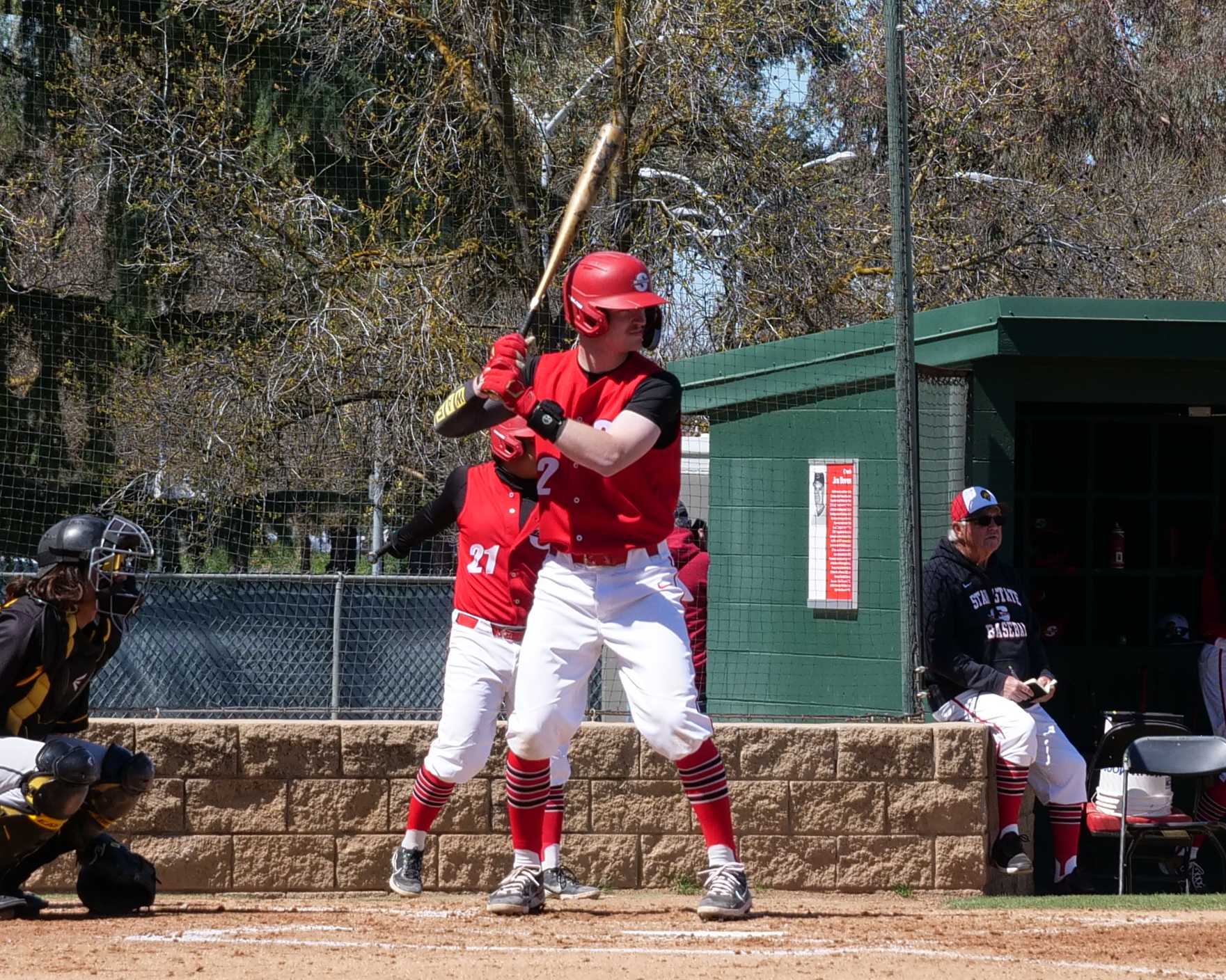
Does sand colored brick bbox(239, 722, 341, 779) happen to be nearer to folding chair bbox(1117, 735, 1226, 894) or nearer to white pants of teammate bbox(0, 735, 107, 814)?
white pants of teammate bbox(0, 735, 107, 814)

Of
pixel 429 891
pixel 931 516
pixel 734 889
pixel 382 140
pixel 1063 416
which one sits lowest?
pixel 429 891

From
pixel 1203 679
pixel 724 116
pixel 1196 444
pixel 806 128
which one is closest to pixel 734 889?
pixel 1203 679

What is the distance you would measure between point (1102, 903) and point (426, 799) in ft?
8.24

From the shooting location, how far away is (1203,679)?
25.3ft

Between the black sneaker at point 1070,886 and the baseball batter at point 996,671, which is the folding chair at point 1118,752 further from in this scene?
the baseball batter at point 996,671

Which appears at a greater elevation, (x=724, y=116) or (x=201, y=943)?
(x=724, y=116)

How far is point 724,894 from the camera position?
4.61 meters

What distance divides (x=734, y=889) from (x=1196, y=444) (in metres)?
5.04

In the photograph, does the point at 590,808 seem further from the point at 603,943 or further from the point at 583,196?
the point at 583,196

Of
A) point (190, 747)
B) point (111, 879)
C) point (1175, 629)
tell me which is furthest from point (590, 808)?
point (1175, 629)

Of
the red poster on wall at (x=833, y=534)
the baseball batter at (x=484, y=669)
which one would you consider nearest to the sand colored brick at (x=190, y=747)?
the baseball batter at (x=484, y=669)

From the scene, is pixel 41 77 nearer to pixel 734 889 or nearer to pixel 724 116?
pixel 724 116

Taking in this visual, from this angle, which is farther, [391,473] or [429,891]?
[391,473]

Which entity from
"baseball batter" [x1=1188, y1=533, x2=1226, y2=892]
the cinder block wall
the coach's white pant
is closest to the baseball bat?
the coach's white pant
